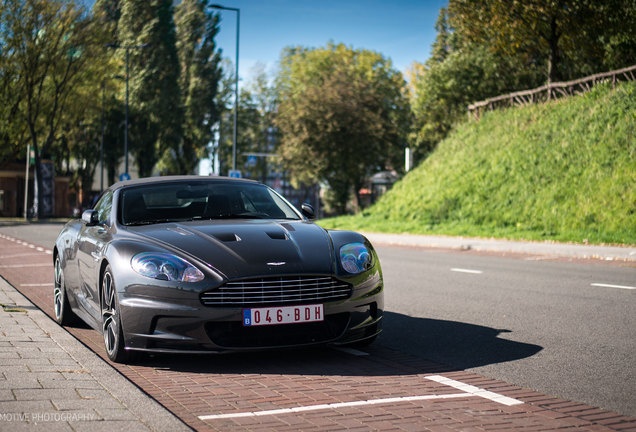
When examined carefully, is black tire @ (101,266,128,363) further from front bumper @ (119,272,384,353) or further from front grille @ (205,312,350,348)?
front grille @ (205,312,350,348)

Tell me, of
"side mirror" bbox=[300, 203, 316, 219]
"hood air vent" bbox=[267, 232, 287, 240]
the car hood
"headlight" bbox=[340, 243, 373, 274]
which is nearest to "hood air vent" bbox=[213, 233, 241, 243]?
the car hood

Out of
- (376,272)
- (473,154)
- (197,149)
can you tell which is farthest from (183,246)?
(197,149)

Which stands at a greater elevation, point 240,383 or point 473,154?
point 473,154

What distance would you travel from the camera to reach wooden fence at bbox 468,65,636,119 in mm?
29625

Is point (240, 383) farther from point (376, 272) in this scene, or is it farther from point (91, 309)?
point (91, 309)

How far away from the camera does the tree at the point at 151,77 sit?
2359 inches

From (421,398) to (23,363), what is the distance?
275cm

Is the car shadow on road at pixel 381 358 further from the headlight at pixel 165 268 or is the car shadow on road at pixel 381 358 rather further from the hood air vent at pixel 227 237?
the hood air vent at pixel 227 237

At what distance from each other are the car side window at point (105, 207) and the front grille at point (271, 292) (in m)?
1.87

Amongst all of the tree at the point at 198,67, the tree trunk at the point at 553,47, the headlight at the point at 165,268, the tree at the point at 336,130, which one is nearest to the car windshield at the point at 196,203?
the headlight at the point at 165,268

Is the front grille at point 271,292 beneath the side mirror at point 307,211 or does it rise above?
beneath

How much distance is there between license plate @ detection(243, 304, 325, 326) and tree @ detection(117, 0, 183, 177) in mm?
55806

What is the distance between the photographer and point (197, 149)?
6812 centimetres

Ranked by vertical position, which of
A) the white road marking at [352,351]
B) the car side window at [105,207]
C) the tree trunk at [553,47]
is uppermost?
the tree trunk at [553,47]
